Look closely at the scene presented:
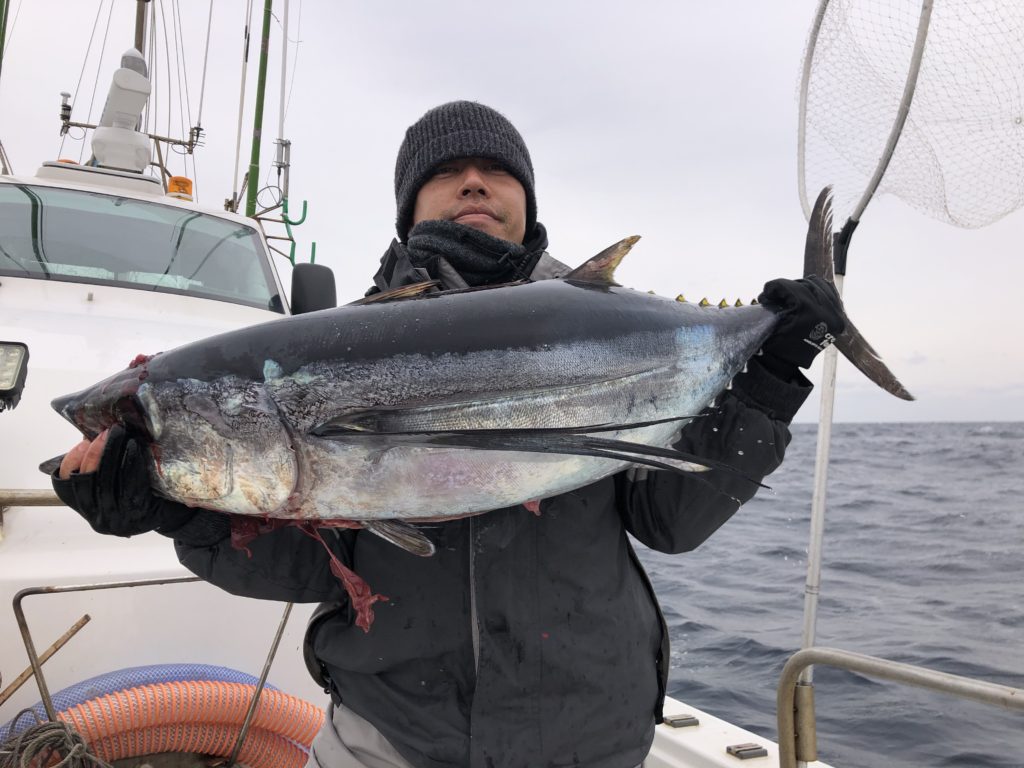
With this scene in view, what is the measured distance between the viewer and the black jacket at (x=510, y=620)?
5.99 ft

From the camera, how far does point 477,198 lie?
97.2 inches

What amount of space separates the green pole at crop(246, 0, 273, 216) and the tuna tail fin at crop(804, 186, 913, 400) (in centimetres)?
564

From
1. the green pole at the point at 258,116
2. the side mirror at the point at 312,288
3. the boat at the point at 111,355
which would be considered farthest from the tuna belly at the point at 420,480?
the green pole at the point at 258,116

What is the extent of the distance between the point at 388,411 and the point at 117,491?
24.8 inches

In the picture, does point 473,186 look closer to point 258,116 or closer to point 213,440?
point 213,440

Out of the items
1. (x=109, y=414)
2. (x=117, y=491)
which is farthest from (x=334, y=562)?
(x=109, y=414)

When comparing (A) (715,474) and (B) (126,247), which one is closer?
(A) (715,474)

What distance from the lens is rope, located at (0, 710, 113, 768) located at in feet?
7.97

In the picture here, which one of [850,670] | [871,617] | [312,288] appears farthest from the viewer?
[871,617]

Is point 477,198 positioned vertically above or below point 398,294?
above

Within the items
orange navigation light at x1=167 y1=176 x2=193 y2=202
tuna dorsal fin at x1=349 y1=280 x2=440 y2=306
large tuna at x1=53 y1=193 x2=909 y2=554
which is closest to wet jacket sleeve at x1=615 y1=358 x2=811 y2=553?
large tuna at x1=53 y1=193 x2=909 y2=554

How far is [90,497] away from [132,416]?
202mm

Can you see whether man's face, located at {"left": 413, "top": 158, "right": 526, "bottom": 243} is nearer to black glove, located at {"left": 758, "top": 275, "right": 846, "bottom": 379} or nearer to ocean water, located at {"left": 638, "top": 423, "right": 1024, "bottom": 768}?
black glove, located at {"left": 758, "top": 275, "right": 846, "bottom": 379}

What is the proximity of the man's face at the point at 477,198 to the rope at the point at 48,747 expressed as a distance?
2053 millimetres
